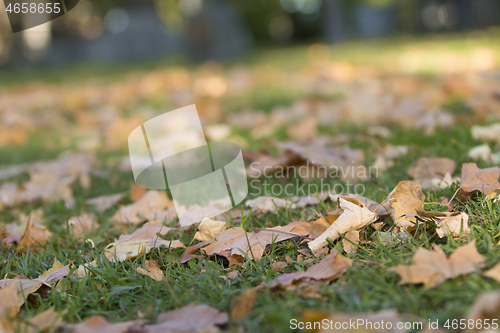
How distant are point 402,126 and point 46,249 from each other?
202cm

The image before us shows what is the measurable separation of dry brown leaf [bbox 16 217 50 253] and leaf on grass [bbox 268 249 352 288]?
896mm

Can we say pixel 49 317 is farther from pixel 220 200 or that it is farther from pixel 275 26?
pixel 275 26

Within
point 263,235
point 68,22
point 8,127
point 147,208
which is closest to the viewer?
point 263,235

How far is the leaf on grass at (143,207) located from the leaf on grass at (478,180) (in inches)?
41.9

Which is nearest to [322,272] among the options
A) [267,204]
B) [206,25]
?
[267,204]

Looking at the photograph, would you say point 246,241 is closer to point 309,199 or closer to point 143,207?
point 309,199

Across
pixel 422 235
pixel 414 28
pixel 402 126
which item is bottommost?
pixel 414 28

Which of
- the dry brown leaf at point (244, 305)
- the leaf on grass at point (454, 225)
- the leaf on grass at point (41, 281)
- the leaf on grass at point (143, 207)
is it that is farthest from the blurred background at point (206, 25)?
the dry brown leaf at point (244, 305)

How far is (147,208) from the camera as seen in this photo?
66.9 inches

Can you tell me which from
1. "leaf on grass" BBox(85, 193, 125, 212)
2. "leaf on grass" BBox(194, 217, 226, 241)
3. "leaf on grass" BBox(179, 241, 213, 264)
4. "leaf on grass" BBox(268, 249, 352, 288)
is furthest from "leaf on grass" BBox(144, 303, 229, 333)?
"leaf on grass" BBox(85, 193, 125, 212)

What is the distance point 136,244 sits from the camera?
1331 millimetres

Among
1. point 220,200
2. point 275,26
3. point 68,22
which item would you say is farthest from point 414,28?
point 220,200

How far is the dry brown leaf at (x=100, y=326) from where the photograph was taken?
3.05ft

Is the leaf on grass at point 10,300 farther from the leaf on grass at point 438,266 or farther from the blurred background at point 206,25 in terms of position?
the blurred background at point 206,25
